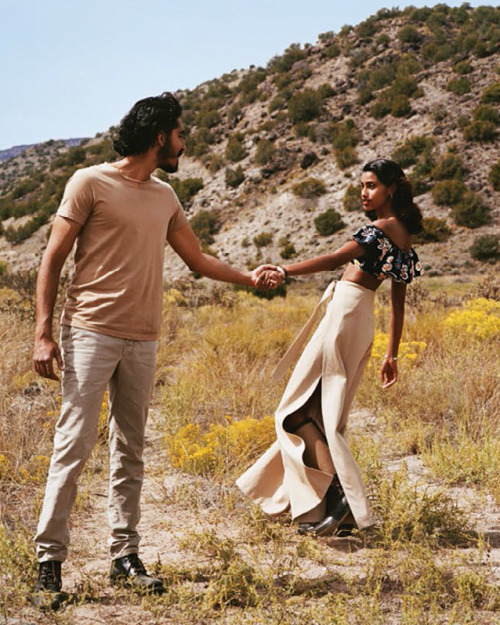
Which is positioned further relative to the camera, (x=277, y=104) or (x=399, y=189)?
(x=277, y=104)

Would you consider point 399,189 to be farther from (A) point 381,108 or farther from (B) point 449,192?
(A) point 381,108

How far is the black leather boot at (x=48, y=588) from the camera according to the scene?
8.26ft

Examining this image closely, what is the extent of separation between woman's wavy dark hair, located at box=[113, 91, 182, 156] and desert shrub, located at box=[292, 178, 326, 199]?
1055 inches

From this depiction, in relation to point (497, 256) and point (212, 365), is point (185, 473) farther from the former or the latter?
point (497, 256)

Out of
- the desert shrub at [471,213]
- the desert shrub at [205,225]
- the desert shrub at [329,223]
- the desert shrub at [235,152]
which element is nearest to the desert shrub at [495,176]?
the desert shrub at [471,213]

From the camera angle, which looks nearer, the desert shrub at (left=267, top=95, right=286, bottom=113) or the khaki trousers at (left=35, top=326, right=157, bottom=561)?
the khaki trousers at (left=35, top=326, right=157, bottom=561)

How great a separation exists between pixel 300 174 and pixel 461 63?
10856mm

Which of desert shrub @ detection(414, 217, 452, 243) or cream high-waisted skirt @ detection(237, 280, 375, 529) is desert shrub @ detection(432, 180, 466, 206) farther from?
cream high-waisted skirt @ detection(237, 280, 375, 529)

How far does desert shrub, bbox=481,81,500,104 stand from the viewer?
1161 inches

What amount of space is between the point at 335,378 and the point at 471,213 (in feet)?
73.6

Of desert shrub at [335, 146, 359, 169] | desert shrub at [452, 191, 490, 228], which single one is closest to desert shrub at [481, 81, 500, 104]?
desert shrub at [335, 146, 359, 169]

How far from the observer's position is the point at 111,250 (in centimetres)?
271

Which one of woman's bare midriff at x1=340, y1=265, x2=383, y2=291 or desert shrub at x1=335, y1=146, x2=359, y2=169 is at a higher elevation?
desert shrub at x1=335, y1=146, x2=359, y2=169

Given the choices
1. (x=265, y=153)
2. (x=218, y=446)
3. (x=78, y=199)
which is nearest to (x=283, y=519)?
(x=218, y=446)
